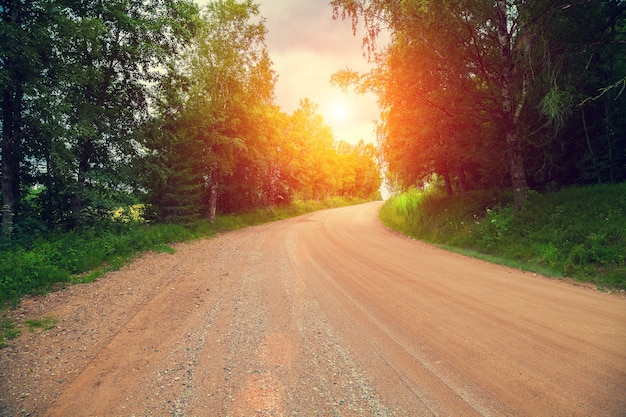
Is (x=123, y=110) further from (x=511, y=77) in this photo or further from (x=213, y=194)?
(x=511, y=77)

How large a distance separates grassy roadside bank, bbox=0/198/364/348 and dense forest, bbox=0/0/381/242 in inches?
40.1

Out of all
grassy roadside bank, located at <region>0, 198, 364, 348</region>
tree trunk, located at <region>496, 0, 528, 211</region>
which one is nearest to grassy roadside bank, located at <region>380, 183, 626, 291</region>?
tree trunk, located at <region>496, 0, 528, 211</region>

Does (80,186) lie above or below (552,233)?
above

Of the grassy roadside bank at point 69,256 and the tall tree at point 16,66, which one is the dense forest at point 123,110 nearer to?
the tall tree at point 16,66

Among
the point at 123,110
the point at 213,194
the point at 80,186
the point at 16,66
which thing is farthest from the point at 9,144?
the point at 213,194

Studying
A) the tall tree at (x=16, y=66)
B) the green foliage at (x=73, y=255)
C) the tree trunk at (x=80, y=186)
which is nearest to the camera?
the green foliage at (x=73, y=255)

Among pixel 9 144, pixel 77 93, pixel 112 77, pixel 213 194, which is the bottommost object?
pixel 213 194

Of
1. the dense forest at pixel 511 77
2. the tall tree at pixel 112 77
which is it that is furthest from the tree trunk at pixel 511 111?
the tall tree at pixel 112 77

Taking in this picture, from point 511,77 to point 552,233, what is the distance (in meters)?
5.39

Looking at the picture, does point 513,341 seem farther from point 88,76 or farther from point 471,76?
point 88,76

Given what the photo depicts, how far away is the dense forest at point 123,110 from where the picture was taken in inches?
328

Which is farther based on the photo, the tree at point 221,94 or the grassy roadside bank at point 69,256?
the tree at point 221,94

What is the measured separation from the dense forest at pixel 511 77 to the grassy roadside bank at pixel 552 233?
1.03 meters

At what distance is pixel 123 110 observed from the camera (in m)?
11.5
